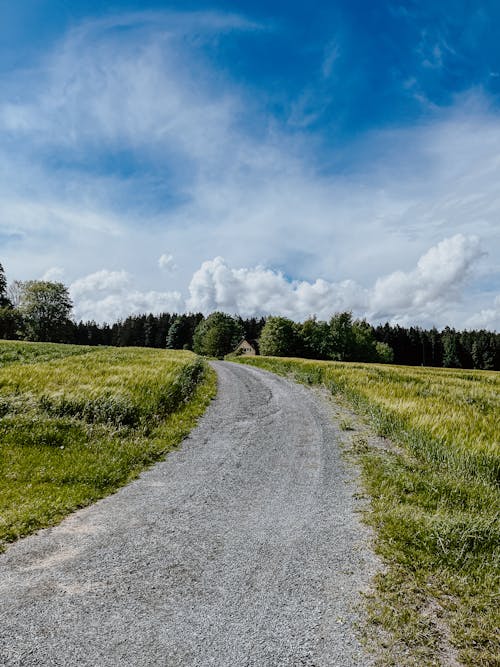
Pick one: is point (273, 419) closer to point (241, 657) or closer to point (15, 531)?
point (15, 531)

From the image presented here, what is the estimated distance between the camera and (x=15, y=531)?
568cm

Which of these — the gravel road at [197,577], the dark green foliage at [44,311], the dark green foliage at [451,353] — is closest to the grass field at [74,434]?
the gravel road at [197,577]

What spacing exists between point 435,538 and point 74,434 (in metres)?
9.33

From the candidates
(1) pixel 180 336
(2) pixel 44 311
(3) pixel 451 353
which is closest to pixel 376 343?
(3) pixel 451 353

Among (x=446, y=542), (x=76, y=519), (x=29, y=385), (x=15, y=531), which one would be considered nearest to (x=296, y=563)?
(x=446, y=542)

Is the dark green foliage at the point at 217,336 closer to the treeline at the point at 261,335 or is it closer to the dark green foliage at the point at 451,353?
the treeline at the point at 261,335

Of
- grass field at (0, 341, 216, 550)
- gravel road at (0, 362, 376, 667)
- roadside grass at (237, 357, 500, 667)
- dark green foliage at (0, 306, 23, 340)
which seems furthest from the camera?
dark green foliage at (0, 306, 23, 340)

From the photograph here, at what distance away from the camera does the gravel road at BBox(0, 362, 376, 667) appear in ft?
11.6

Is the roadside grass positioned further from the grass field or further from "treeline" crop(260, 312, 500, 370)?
"treeline" crop(260, 312, 500, 370)

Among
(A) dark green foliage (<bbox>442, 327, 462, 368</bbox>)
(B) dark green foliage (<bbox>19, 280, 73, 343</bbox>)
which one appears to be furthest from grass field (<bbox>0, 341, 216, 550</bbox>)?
(A) dark green foliage (<bbox>442, 327, 462, 368</bbox>)

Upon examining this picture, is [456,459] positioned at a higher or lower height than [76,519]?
higher

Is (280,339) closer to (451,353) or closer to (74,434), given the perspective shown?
(451,353)

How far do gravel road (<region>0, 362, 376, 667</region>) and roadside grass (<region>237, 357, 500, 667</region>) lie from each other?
43cm

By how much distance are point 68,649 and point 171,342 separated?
12100 cm
